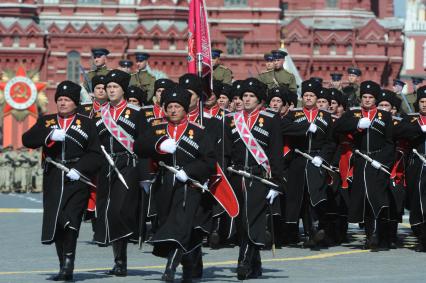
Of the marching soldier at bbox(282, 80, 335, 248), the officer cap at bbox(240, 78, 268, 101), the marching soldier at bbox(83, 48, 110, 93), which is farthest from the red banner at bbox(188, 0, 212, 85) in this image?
the marching soldier at bbox(83, 48, 110, 93)

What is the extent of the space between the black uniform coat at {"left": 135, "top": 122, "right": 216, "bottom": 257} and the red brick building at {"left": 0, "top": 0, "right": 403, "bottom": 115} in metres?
51.5

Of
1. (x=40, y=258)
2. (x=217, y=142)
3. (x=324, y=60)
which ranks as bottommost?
(x=40, y=258)

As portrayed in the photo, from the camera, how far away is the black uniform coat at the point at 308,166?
67.4ft

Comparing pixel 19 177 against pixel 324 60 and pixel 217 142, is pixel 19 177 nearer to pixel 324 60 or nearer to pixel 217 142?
pixel 217 142

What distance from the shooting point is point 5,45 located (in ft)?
225

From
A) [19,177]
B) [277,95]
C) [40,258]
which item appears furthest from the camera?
[19,177]

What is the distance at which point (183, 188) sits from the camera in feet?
51.3

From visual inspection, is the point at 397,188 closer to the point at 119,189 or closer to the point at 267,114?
the point at 267,114

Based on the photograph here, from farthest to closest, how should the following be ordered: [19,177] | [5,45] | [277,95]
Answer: [5,45], [19,177], [277,95]

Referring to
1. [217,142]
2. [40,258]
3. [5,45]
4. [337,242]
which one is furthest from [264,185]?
[5,45]

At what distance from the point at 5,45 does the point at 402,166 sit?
49514 mm

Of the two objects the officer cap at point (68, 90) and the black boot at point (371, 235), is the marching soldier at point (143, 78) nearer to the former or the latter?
the black boot at point (371, 235)

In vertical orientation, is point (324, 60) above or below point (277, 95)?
above

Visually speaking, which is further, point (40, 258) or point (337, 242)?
point (337, 242)
